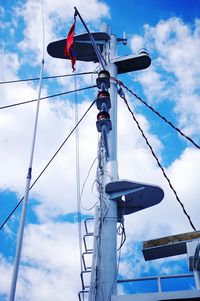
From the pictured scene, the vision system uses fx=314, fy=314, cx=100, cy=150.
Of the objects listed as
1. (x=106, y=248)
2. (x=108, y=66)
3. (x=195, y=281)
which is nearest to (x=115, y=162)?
(x=106, y=248)

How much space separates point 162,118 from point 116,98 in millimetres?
1392

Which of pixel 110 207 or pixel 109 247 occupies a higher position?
pixel 110 207

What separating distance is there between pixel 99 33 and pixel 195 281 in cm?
719

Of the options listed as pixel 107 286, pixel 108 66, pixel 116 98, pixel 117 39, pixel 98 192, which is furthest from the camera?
pixel 117 39

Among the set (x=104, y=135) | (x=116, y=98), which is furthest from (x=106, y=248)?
(x=116, y=98)

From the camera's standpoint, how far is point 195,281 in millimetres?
5270

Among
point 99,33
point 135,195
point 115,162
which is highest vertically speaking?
point 99,33

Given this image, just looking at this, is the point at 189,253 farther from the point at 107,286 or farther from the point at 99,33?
the point at 99,33

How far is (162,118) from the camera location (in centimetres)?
848

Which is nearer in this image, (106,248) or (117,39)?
(106,248)

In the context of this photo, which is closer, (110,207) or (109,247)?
(109,247)

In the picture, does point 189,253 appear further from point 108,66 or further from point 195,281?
point 108,66

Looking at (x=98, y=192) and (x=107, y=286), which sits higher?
(x=98, y=192)

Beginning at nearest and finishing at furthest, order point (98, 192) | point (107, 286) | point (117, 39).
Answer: point (107, 286) < point (98, 192) < point (117, 39)
